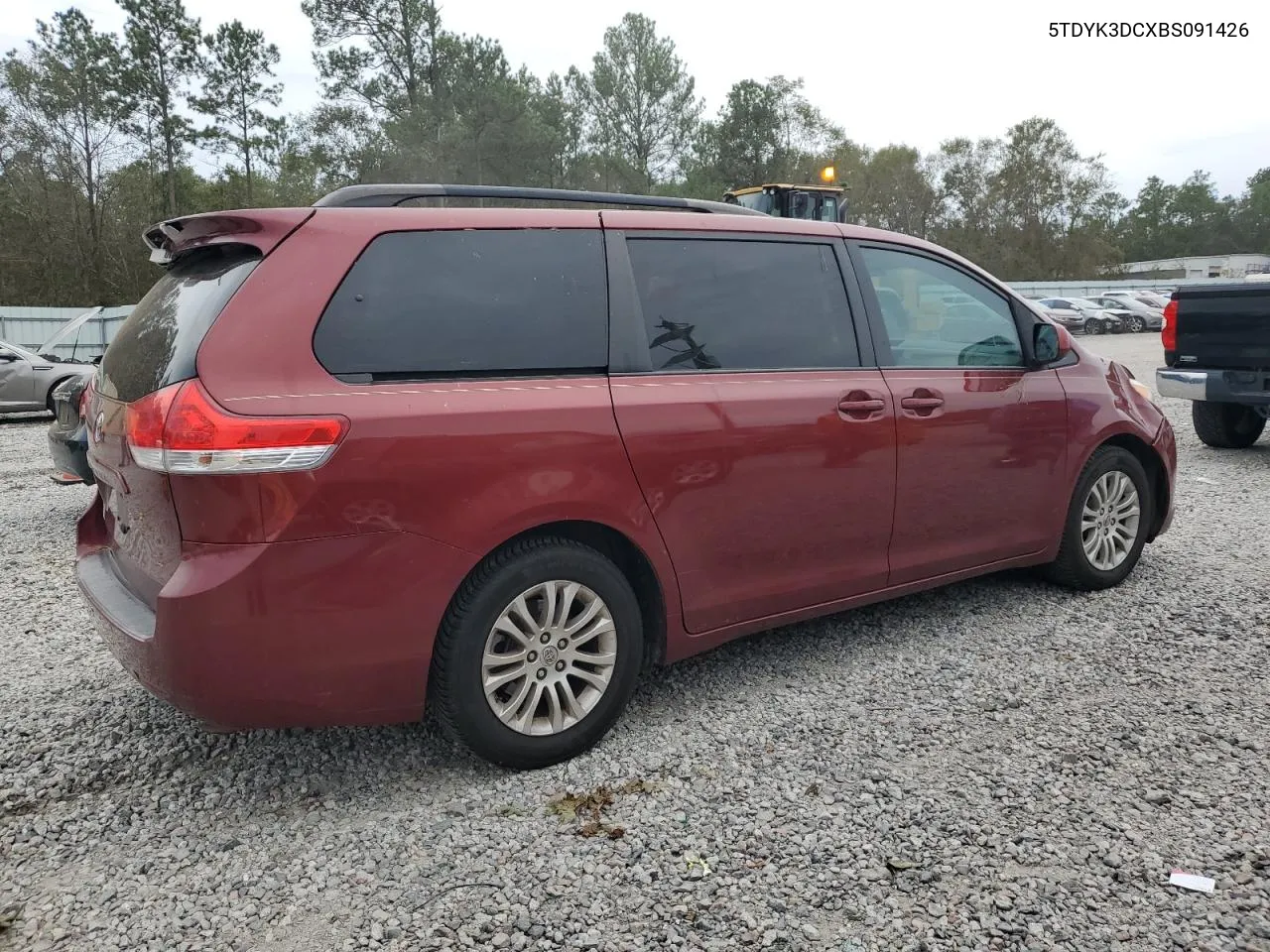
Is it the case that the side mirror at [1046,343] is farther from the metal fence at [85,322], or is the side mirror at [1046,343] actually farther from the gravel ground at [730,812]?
the metal fence at [85,322]

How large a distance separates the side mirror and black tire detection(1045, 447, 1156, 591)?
0.57m

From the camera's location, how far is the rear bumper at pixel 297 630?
2.54 metres

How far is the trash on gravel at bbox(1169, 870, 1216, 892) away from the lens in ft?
7.90

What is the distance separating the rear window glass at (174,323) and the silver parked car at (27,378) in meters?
12.2

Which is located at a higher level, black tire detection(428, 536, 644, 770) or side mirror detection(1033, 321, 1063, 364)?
side mirror detection(1033, 321, 1063, 364)

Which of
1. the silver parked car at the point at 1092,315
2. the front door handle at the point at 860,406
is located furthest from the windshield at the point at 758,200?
the silver parked car at the point at 1092,315

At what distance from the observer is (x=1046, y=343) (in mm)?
4363

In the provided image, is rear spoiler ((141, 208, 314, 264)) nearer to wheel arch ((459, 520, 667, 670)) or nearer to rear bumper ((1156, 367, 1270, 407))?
wheel arch ((459, 520, 667, 670))

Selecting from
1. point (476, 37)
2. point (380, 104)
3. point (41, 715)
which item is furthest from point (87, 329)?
point (476, 37)

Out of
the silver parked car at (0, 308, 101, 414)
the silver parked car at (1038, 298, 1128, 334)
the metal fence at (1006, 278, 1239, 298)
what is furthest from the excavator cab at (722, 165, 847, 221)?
the metal fence at (1006, 278, 1239, 298)

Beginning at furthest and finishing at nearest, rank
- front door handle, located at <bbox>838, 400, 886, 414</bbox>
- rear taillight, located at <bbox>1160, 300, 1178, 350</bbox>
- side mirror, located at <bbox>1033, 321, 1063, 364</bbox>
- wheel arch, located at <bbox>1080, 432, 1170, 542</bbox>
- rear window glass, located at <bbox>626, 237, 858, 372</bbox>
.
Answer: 1. rear taillight, located at <bbox>1160, 300, 1178, 350</bbox>
2. wheel arch, located at <bbox>1080, 432, 1170, 542</bbox>
3. side mirror, located at <bbox>1033, 321, 1063, 364</bbox>
4. front door handle, located at <bbox>838, 400, 886, 414</bbox>
5. rear window glass, located at <bbox>626, 237, 858, 372</bbox>

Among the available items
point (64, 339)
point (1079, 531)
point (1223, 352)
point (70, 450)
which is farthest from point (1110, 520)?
point (64, 339)

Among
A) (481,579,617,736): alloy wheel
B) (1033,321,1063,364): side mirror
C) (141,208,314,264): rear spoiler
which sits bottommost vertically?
(481,579,617,736): alloy wheel

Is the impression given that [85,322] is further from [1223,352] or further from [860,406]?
[1223,352]
